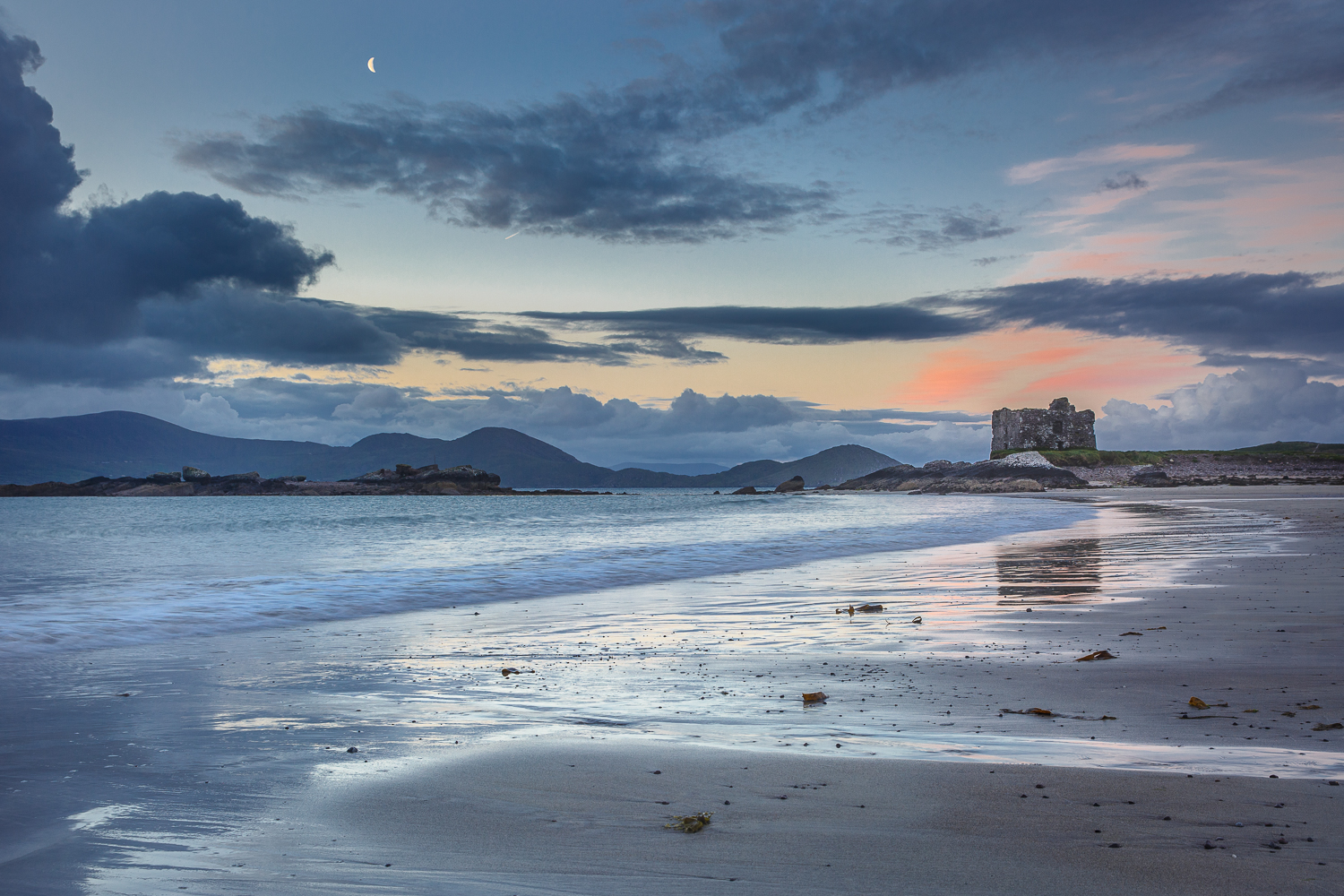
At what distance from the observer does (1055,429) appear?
432ft

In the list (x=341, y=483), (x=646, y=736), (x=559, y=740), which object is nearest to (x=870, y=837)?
(x=646, y=736)

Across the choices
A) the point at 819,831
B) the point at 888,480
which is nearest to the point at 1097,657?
the point at 819,831

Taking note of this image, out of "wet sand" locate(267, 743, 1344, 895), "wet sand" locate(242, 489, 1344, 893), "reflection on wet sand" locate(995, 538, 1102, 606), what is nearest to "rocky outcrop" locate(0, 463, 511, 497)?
"reflection on wet sand" locate(995, 538, 1102, 606)

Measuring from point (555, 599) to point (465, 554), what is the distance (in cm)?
924

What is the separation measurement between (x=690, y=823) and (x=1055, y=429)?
145 m

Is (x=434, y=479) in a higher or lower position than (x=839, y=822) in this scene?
lower

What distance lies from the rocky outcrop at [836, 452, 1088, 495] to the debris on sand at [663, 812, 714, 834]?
103929mm

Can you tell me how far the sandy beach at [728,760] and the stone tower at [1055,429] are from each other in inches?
5307

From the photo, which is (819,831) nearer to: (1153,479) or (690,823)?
(690,823)

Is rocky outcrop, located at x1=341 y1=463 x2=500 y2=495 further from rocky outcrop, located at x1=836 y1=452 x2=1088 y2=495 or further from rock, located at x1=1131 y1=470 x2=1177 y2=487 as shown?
rock, located at x1=1131 y1=470 x2=1177 y2=487

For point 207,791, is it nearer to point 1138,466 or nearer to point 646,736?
point 646,736

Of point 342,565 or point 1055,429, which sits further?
point 1055,429

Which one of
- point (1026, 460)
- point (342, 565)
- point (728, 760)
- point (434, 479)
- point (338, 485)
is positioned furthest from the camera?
point (338, 485)

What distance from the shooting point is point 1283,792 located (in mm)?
3336
